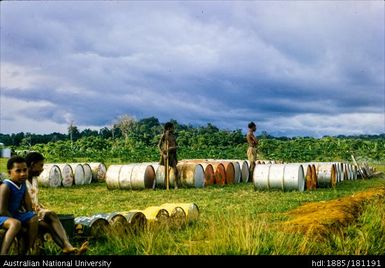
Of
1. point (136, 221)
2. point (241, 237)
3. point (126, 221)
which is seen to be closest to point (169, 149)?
point (136, 221)

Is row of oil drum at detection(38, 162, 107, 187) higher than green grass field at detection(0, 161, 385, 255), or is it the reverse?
row of oil drum at detection(38, 162, 107, 187)

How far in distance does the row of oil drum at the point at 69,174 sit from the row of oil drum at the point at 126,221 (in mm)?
9936

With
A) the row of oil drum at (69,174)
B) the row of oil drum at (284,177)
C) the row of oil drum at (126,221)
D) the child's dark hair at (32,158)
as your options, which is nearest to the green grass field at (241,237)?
the row of oil drum at (126,221)

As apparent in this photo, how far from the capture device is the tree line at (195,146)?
3656 centimetres

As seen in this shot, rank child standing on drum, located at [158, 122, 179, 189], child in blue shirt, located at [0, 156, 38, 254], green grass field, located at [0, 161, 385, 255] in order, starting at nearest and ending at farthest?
child in blue shirt, located at [0, 156, 38, 254] → green grass field, located at [0, 161, 385, 255] → child standing on drum, located at [158, 122, 179, 189]

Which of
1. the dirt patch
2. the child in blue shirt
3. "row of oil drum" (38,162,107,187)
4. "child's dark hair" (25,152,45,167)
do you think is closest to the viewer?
the child in blue shirt

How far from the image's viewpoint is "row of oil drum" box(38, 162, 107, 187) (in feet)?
56.1

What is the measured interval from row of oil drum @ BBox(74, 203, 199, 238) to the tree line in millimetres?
23906

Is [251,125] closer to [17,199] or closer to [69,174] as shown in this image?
[69,174]

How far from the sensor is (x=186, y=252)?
5816mm

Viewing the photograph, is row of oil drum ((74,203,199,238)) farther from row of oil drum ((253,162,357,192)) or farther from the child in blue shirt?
row of oil drum ((253,162,357,192))

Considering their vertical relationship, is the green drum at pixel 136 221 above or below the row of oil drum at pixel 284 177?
below

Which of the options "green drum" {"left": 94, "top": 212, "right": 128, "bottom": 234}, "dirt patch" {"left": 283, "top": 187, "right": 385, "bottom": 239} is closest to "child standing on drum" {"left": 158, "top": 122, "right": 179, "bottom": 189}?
"dirt patch" {"left": 283, "top": 187, "right": 385, "bottom": 239}

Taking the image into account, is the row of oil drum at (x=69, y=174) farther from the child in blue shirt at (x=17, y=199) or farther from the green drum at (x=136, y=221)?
the child in blue shirt at (x=17, y=199)
